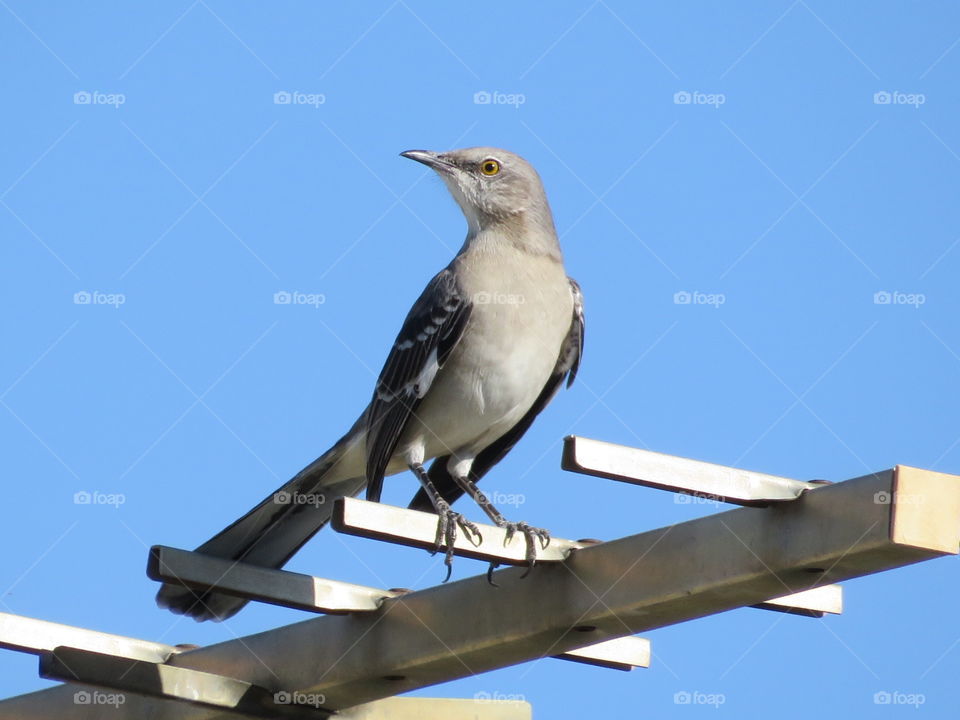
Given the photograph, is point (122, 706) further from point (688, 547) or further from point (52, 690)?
point (688, 547)

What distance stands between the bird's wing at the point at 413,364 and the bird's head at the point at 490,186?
56 cm

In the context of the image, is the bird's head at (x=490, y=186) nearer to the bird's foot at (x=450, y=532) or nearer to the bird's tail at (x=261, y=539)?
the bird's tail at (x=261, y=539)

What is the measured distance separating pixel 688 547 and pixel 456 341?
125 inches

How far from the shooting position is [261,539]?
6711 mm

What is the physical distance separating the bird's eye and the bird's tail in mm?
2296

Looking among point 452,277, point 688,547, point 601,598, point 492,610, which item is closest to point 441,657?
point 492,610

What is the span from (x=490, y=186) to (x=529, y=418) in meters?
1.40

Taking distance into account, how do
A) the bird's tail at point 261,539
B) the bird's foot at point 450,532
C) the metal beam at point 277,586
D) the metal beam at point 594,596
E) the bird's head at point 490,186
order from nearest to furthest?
the metal beam at point 594,596, the bird's foot at point 450,532, the metal beam at point 277,586, the bird's tail at point 261,539, the bird's head at point 490,186

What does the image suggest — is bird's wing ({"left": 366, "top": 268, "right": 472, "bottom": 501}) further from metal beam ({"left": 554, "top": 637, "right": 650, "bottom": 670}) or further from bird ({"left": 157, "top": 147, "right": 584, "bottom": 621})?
metal beam ({"left": 554, "top": 637, "right": 650, "bottom": 670})

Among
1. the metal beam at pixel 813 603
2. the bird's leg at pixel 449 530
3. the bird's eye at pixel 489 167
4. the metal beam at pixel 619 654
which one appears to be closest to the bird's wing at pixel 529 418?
the bird's eye at pixel 489 167

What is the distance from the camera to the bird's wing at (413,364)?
7605mm

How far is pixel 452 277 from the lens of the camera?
26.3 feet

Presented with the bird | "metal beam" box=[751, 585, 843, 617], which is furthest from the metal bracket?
the bird

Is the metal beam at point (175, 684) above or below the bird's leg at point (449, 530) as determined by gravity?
below
